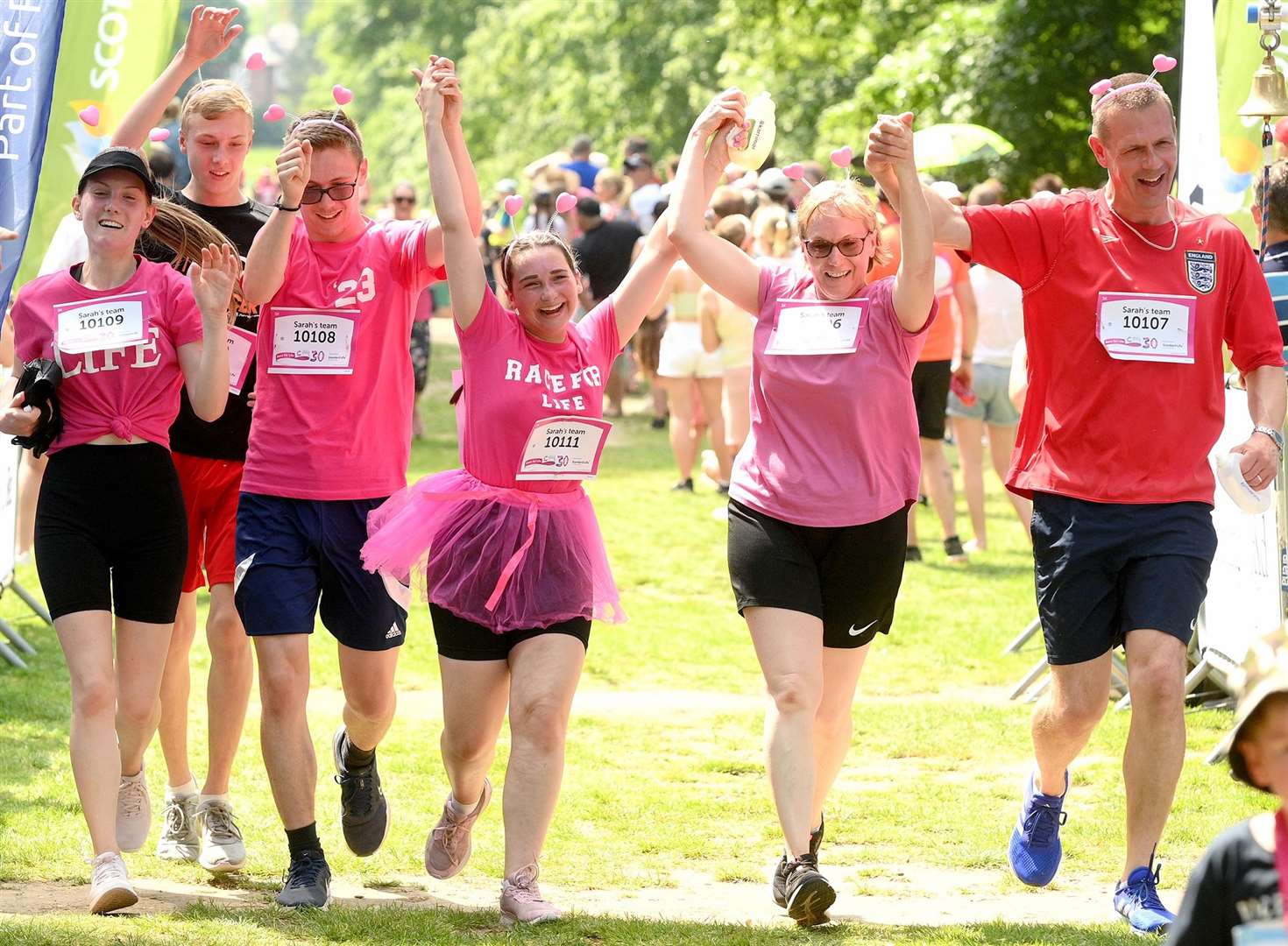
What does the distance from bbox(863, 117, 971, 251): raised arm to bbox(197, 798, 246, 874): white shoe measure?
110 inches

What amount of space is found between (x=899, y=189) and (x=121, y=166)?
216 centimetres

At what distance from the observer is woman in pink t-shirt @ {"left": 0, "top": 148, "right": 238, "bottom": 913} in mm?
5043

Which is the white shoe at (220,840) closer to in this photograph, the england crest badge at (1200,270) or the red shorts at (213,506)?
the red shorts at (213,506)

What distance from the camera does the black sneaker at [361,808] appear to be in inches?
225

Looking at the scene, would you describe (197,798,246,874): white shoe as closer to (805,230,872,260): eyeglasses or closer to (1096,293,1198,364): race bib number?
(805,230,872,260): eyeglasses

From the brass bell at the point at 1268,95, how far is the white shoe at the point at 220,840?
453 centimetres

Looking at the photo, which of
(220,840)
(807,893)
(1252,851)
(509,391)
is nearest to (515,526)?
(509,391)

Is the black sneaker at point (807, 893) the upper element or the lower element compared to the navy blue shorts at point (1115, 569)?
lower

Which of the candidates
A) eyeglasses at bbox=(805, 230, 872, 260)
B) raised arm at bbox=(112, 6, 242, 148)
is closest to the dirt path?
eyeglasses at bbox=(805, 230, 872, 260)

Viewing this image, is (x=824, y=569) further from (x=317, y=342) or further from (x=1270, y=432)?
(x=317, y=342)

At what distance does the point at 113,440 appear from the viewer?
203 inches

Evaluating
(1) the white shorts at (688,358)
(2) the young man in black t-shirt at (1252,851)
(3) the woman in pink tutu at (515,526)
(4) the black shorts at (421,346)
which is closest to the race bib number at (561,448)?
(3) the woman in pink tutu at (515,526)

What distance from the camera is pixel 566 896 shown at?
5.63m

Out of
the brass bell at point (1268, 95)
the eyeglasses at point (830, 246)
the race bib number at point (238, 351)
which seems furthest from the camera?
the brass bell at point (1268, 95)
